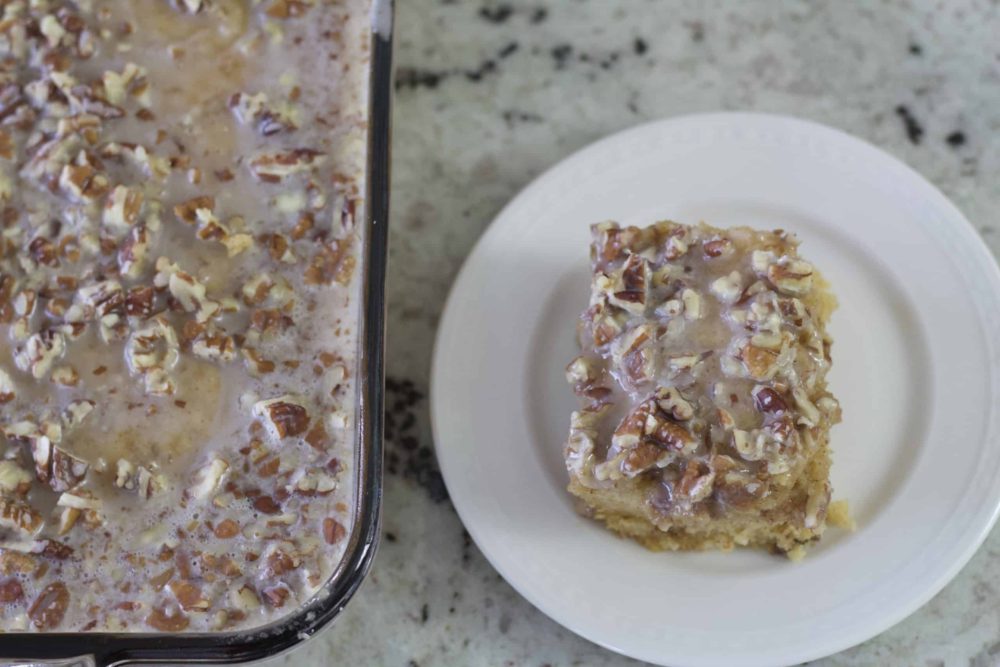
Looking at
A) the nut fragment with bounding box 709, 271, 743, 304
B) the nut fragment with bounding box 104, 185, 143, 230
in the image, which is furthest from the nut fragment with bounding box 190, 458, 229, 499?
the nut fragment with bounding box 709, 271, 743, 304

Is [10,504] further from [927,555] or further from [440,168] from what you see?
[927,555]

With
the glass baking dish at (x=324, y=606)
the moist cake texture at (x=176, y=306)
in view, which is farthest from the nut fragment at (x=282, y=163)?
the glass baking dish at (x=324, y=606)

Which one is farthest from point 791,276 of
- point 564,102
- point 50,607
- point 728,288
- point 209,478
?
point 50,607

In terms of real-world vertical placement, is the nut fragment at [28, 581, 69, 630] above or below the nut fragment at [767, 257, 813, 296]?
below

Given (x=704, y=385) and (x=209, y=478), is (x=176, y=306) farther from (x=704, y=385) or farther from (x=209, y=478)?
(x=704, y=385)

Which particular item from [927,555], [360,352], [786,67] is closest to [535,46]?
[786,67]

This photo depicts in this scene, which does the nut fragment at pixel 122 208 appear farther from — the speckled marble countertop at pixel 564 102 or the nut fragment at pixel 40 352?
the speckled marble countertop at pixel 564 102

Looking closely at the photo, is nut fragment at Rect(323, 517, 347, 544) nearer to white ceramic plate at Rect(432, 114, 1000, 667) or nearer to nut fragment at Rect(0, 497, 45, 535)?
white ceramic plate at Rect(432, 114, 1000, 667)
